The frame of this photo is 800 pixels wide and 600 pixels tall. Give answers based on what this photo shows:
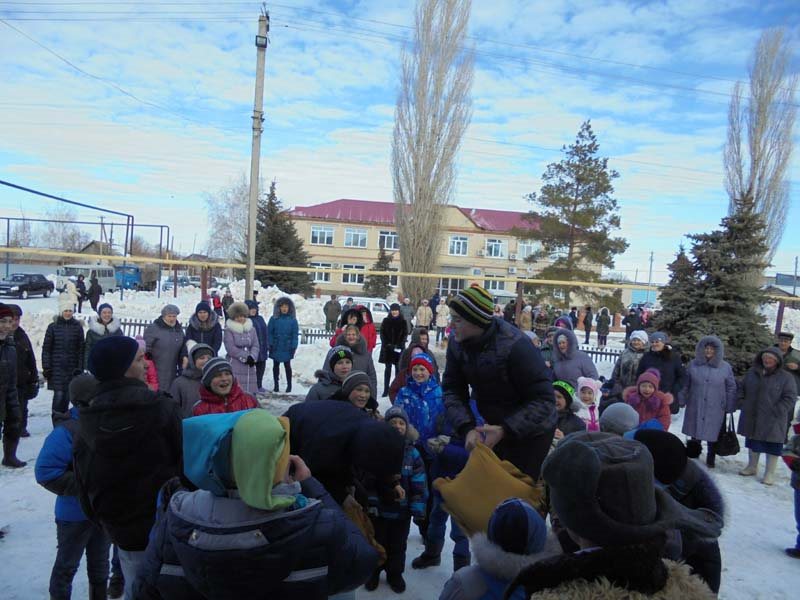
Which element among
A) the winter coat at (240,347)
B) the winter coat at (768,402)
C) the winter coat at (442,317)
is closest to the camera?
the winter coat at (768,402)

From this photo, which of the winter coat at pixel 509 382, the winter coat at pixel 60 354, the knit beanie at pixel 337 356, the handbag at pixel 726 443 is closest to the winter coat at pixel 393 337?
the winter coat at pixel 60 354

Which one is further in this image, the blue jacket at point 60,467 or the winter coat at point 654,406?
the winter coat at point 654,406

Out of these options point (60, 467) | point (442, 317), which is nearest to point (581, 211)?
point (442, 317)

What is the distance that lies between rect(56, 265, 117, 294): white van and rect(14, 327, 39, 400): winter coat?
29.4 m

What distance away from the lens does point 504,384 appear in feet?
9.87

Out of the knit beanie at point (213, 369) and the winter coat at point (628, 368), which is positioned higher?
the knit beanie at point (213, 369)

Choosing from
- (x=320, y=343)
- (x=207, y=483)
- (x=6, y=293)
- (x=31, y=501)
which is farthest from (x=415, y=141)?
(x=207, y=483)

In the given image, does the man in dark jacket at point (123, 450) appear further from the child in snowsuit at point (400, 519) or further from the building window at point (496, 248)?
the building window at point (496, 248)

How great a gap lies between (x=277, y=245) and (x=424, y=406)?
27.2m

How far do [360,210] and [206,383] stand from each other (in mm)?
48992

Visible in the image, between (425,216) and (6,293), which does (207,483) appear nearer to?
(425,216)

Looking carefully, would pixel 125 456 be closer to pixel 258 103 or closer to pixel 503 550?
pixel 503 550

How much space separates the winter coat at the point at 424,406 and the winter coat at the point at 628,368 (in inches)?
115

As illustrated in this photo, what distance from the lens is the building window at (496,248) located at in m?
49.9
